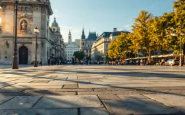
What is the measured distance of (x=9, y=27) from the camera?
47.9m

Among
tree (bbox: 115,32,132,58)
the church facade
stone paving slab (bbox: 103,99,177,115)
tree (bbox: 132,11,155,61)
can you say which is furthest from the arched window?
stone paving slab (bbox: 103,99,177,115)

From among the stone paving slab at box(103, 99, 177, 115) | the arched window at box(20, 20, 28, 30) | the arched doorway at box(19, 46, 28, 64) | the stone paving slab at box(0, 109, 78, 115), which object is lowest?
the stone paving slab at box(103, 99, 177, 115)

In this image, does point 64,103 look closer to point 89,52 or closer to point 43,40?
point 43,40

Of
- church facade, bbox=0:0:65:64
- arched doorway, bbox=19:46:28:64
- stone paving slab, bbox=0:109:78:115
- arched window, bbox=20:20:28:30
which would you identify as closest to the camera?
stone paving slab, bbox=0:109:78:115

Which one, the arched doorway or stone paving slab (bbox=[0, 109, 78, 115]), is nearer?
stone paving slab (bbox=[0, 109, 78, 115])

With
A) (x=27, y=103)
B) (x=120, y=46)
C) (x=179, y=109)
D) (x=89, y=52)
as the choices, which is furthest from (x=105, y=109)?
(x=89, y=52)

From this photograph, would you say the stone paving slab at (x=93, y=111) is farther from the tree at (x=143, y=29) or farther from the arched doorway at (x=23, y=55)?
the arched doorway at (x=23, y=55)

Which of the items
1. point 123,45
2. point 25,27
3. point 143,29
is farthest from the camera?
point 123,45

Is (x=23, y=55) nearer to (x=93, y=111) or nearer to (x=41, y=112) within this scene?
(x=41, y=112)

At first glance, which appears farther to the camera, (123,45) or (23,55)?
(123,45)

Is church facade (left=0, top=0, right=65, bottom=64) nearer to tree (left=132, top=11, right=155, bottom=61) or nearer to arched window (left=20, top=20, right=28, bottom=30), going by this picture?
arched window (left=20, top=20, right=28, bottom=30)

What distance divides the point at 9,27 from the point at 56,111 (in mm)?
50140

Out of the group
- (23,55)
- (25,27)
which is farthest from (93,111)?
(25,27)

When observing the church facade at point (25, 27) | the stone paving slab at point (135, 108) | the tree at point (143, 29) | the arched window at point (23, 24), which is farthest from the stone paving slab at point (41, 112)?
the arched window at point (23, 24)
